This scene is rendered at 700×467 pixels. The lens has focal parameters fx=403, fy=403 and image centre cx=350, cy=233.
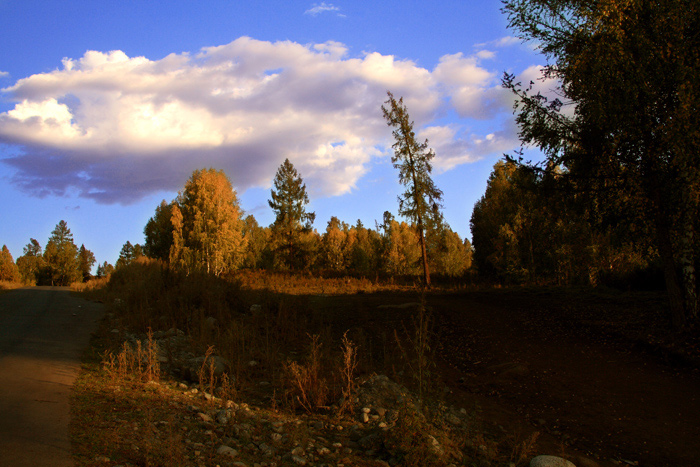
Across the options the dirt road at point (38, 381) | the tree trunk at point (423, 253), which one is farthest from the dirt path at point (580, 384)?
the tree trunk at point (423, 253)

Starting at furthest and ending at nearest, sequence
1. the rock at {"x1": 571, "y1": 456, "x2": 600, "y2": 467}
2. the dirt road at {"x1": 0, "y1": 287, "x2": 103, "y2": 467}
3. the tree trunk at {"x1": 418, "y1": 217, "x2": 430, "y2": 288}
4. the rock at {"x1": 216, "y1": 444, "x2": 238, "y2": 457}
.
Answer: the tree trunk at {"x1": 418, "y1": 217, "x2": 430, "y2": 288}
the rock at {"x1": 571, "y1": 456, "x2": 600, "y2": 467}
the rock at {"x1": 216, "y1": 444, "x2": 238, "y2": 457}
the dirt road at {"x1": 0, "y1": 287, "x2": 103, "y2": 467}

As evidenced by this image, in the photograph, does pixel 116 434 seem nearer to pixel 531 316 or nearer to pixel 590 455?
Answer: pixel 590 455

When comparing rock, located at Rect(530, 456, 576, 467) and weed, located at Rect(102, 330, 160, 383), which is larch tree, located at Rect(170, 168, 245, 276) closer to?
weed, located at Rect(102, 330, 160, 383)

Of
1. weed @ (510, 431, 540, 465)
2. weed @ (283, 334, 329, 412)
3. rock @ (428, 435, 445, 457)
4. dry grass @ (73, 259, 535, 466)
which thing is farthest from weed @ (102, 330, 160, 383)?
weed @ (510, 431, 540, 465)

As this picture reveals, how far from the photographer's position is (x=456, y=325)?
11.1 meters

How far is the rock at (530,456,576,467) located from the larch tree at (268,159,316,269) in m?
30.8

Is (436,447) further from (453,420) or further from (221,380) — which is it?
(221,380)

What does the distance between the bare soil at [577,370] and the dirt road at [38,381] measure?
15.2 ft

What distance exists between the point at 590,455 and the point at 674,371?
12.6 feet

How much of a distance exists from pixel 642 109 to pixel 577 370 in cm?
566

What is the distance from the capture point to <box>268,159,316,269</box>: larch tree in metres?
34.6

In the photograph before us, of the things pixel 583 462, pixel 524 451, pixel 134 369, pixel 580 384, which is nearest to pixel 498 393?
pixel 580 384

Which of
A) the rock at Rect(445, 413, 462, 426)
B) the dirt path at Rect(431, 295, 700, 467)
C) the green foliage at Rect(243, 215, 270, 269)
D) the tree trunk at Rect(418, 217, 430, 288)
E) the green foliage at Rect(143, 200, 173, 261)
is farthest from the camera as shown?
the green foliage at Rect(243, 215, 270, 269)

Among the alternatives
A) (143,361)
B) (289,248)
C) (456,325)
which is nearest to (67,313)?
(143,361)
